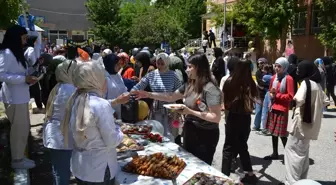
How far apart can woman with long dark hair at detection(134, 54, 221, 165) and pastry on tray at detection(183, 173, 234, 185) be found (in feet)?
2.03

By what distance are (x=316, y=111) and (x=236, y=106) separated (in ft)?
3.37

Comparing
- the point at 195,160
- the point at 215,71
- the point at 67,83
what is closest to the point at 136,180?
the point at 195,160

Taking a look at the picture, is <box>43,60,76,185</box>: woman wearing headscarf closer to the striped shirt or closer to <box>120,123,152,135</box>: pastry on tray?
<box>120,123,152,135</box>: pastry on tray

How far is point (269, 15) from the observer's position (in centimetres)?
2111

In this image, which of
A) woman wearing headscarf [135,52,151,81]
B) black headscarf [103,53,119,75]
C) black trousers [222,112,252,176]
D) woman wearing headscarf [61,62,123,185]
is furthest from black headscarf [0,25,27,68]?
black trousers [222,112,252,176]

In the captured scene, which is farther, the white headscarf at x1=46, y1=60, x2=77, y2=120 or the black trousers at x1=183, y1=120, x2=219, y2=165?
the black trousers at x1=183, y1=120, x2=219, y2=165

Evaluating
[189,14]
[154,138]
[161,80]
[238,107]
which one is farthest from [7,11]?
[189,14]

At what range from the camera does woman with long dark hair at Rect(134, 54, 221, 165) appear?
370 centimetres

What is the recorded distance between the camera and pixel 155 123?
5137 millimetres

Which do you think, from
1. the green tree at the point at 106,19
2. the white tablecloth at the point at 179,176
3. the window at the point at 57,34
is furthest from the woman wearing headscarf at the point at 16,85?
the window at the point at 57,34

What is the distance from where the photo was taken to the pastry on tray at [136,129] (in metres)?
4.79

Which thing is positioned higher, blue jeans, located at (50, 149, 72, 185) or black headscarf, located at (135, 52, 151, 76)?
black headscarf, located at (135, 52, 151, 76)

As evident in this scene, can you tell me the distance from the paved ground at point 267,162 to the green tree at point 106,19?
3342 cm

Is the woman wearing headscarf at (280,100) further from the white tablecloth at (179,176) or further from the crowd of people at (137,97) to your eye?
the white tablecloth at (179,176)
